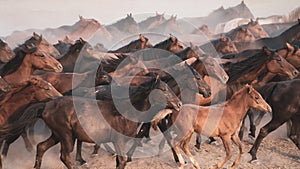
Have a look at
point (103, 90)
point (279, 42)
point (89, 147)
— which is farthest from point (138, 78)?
point (279, 42)

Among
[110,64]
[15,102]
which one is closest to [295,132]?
[110,64]

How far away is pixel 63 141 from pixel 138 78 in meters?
1.96

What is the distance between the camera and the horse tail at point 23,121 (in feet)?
15.0

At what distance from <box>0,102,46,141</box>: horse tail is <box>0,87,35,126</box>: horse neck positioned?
121 mm

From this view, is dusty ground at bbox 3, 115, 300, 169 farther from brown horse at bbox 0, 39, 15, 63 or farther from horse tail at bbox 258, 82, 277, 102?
brown horse at bbox 0, 39, 15, 63

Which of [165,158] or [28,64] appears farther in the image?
[28,64]

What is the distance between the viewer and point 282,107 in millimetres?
5387

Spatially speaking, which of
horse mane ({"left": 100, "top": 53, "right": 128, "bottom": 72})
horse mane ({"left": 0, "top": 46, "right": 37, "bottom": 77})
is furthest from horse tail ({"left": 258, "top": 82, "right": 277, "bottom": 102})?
horse mane ({"left": 0, "top": 46, "right": 37, "bottom": 77})

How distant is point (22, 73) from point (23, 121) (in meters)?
1.86

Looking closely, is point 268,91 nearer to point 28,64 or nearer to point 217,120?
point 217,120

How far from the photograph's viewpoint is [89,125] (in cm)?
439

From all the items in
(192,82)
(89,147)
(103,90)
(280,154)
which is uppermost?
(103,90)

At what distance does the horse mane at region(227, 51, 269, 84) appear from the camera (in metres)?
6.43

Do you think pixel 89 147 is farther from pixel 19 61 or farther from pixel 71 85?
pixel 19 61
